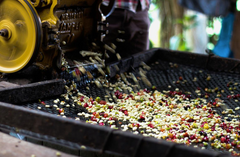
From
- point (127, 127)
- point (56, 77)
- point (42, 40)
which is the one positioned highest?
point (42, 40)

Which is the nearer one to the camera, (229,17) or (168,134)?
(168,134)

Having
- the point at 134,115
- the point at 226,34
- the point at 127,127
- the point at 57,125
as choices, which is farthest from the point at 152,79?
the point at 226,34

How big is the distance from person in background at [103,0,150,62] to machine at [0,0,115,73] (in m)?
1.01

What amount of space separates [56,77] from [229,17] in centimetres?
338

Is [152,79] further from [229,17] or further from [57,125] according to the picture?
[229,17]

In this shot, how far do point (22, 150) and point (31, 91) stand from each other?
743mm

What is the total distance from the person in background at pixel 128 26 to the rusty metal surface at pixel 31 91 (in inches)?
53.6

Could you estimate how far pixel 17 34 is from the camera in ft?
7.54

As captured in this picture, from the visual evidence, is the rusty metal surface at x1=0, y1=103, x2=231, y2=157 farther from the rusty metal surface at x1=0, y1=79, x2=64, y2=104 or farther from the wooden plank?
the rusty metal surface at x1=0, y1=79, x2=64, y2=104

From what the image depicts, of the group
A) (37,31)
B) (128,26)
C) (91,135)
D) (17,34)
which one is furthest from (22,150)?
(128,26)

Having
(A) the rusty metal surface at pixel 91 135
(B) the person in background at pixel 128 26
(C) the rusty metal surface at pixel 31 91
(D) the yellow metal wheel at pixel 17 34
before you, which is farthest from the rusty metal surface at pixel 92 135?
(B) the person in background at pixel 128 26

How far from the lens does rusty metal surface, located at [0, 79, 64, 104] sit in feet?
6.67

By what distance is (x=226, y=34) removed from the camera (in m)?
5.01

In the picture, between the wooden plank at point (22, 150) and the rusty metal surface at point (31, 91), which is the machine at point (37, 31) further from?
the wooden plank at point (22, 150)
